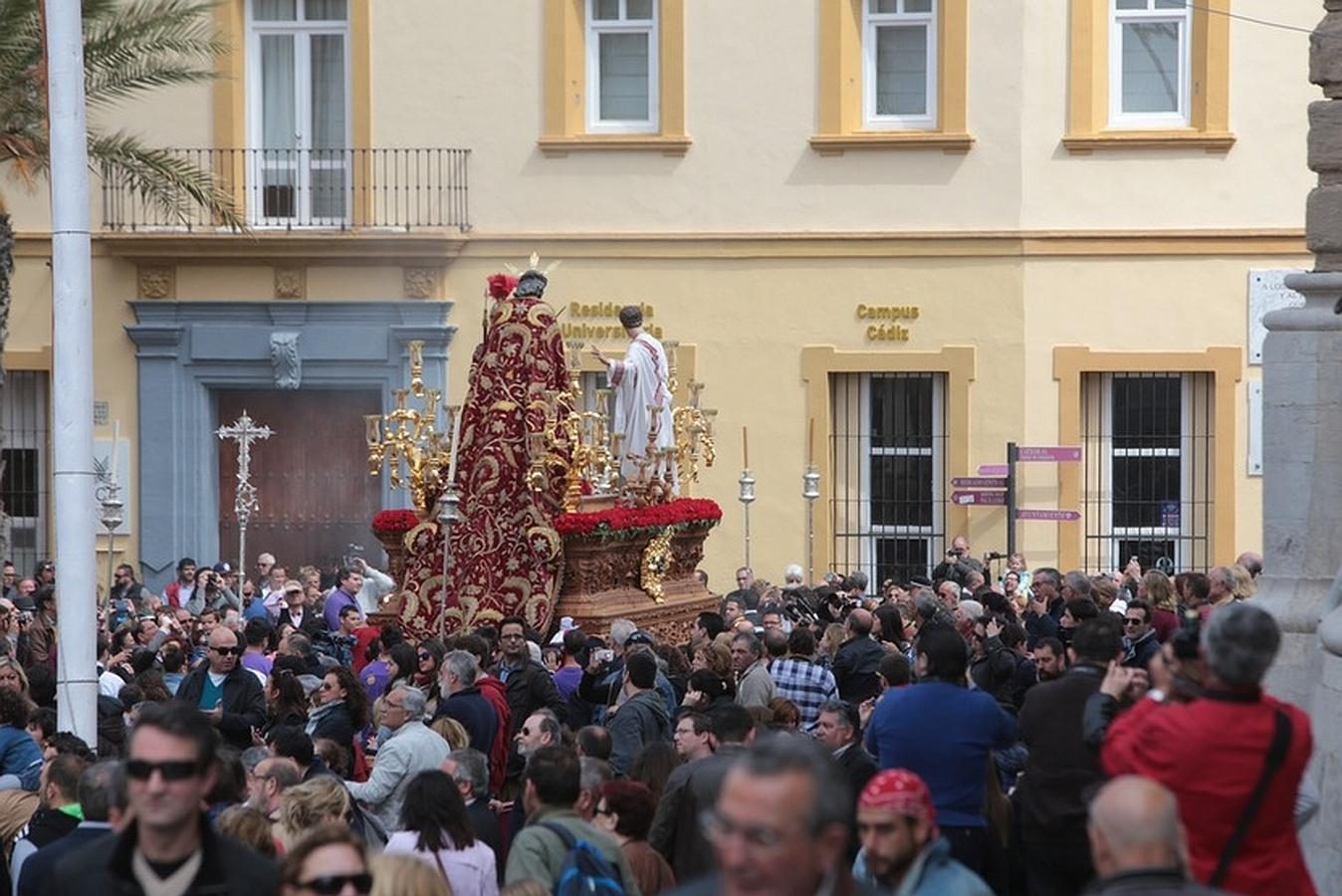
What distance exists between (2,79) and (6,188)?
14.9ft

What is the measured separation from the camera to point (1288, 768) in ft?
21.9

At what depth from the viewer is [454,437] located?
18453 millimetres

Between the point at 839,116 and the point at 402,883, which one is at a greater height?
the point at 839,116

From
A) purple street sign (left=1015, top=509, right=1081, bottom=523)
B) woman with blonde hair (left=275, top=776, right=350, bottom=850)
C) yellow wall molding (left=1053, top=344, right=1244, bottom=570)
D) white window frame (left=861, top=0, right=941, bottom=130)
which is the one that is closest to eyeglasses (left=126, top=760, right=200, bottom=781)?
woman with blonde hair (left=275, top=776, right=350, bottom=850)

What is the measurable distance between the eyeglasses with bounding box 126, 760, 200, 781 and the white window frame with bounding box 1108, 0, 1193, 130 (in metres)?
22.4

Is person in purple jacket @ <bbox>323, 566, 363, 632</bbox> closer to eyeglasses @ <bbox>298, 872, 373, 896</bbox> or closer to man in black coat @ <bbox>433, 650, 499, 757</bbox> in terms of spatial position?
man in black coat @ <bbox>433, 650, 499, 757</bbox>

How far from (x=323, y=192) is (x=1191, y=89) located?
915 centimetres

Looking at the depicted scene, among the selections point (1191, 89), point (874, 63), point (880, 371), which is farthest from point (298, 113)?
point (1191, 89)

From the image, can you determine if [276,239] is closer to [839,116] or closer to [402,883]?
[839,116]

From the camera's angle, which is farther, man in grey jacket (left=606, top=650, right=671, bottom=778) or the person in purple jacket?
the person in purple jacket

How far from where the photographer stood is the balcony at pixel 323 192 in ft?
92.8

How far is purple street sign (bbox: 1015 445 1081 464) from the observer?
26797 millimetres

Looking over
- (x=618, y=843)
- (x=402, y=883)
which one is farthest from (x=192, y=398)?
(x=402, y=883)

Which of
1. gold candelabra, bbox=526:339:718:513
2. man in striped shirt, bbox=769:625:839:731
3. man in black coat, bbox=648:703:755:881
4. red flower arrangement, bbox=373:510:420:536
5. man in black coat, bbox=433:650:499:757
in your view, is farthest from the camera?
red flower arrangement, bbox=373:510:420:536
